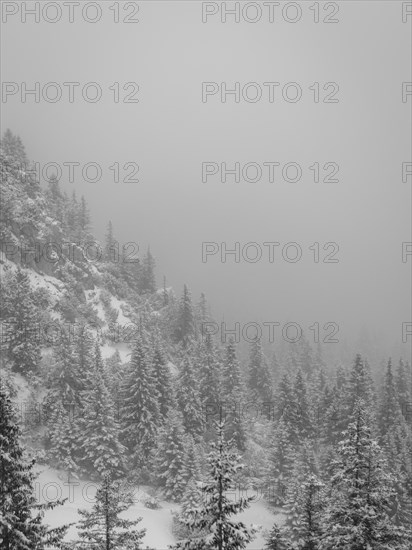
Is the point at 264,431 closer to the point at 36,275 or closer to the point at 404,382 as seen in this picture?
the point at 404,382

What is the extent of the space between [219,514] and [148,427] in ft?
107

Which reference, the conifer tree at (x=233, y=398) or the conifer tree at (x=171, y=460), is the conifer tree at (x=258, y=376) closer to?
the conifer tree at (x=233, y=398)

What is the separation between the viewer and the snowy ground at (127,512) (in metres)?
32.0

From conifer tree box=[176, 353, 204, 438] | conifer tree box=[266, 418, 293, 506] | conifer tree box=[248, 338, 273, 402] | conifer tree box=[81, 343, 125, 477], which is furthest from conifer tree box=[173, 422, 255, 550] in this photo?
conifer tree box=[248, 338, 273, 402]

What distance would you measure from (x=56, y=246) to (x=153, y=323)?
60.8 feet

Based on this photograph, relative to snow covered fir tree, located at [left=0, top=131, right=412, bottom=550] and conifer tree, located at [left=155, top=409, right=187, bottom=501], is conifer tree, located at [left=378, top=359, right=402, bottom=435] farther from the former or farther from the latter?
conifer tree, located at [left=155, top=409, right=187, bottom=501]

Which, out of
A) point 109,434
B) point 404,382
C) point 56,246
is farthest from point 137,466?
point 404,382

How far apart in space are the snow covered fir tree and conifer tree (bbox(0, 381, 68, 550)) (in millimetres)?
47

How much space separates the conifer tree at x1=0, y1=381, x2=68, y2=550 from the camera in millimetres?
11906

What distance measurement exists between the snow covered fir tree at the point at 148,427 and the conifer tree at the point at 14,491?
5 cm

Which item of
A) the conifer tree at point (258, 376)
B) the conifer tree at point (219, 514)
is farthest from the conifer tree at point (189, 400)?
the conifer tree at point (219, 514)

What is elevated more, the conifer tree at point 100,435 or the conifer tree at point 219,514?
the conifer tree at point 219,514

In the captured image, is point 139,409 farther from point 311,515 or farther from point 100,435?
point 311,515

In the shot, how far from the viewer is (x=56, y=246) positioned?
59562 mm
